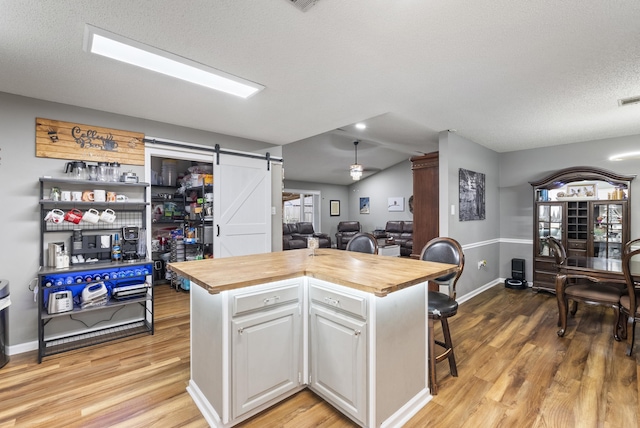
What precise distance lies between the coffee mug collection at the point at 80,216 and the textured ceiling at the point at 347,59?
108cm

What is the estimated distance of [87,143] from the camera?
305 centimetres

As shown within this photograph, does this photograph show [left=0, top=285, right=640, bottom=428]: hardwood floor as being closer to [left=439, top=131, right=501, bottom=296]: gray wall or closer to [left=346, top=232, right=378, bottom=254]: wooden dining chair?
[left=346, top=232, right=378, bottom=254]: wooden dining chair

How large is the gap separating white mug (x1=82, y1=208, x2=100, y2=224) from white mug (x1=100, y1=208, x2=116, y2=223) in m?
0.04

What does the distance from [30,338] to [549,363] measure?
477 cm

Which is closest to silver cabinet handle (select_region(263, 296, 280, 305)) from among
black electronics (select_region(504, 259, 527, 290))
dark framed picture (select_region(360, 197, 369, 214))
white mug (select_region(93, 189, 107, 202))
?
white mug (select_region(93, 189, 107, 202))

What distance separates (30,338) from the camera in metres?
2.81

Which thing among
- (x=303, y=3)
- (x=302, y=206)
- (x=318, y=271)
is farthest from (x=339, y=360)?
(x=302, y=206)

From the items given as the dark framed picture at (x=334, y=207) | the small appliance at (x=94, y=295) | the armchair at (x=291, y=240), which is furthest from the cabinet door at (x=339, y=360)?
the dark framed picture at (x=334, y=207)

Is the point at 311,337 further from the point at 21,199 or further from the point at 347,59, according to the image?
the point at 21,199

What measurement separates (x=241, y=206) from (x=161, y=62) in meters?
2.27

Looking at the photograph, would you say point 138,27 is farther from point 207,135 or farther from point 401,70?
point 207,135

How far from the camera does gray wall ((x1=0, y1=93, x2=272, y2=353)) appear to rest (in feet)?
8.84

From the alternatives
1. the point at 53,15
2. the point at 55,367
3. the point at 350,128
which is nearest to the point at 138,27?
the point at 53,15

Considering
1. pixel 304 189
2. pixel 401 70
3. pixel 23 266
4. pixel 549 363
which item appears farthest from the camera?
pixel 304 189
